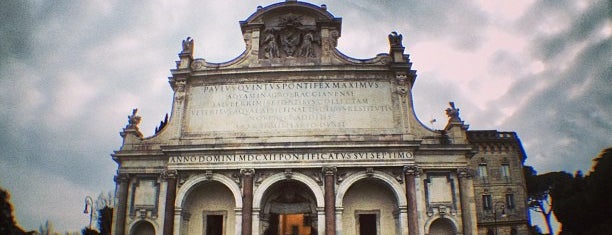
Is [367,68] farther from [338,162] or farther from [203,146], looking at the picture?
[203,146]

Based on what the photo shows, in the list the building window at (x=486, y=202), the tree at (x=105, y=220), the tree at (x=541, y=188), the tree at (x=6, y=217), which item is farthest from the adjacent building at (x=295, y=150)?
the tree at (x=541, y=188)

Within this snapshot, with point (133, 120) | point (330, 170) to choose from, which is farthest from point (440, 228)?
point (133, 120)

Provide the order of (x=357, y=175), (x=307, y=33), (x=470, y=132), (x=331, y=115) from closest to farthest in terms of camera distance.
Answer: (x=357, y=175), (x=331, y=115), (x=307, y=33), (x=470, y=132)

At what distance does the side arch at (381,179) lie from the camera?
2261 cm

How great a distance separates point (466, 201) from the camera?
74.8 ft

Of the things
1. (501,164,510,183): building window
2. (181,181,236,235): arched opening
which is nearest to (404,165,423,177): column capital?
(181,181,236,235): arched opening

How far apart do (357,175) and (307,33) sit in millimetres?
8598

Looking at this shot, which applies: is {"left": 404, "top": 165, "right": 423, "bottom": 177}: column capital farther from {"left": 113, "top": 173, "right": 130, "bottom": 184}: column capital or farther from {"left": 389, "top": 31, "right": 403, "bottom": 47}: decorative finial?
{"left": 113, "top": 173, "right": 130, "bottom": 184}: column capital

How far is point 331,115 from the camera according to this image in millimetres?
24594

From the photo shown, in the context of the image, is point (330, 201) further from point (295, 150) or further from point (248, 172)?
point (248, 172)

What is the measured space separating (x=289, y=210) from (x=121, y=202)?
8397 millimetres

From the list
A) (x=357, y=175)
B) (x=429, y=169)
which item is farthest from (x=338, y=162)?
(x=429, y=169)

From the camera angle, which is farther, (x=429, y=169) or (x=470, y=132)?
(x=470, y=132)

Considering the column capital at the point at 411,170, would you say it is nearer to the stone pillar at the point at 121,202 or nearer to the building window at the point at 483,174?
the stone pillar at the point at 121,202
